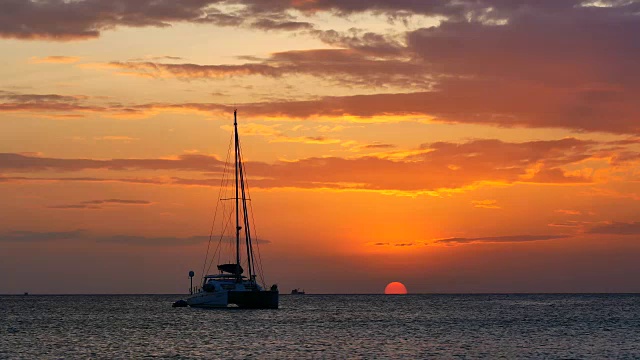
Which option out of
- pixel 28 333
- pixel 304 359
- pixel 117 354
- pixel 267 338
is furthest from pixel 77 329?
pixel 304 359

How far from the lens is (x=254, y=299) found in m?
133

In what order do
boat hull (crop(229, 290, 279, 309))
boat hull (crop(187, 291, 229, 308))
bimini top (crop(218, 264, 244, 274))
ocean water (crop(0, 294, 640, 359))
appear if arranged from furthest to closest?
boat hull (crop(187, 291, 229, 308)) < boat hull (crop(229, 290, 279, 309)) < bimini top (crop(218, 264, 244, 274)) < ocean water (crop(0, 294, 640, 359))

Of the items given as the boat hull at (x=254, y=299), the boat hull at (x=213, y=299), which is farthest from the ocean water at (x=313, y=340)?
the boat hull at (x=213, y=299)

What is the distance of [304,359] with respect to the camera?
75.4 m

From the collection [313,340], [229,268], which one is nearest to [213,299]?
[229,268]

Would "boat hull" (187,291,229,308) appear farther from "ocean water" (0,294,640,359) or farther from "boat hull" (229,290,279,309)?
"ocean water" (0,294,640,359)

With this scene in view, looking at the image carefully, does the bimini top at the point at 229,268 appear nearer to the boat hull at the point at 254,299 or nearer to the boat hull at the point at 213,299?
the boat hull at the point at 254,299

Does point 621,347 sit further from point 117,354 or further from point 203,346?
point 117,354

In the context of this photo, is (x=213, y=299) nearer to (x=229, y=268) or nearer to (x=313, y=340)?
(x=229, y=268)

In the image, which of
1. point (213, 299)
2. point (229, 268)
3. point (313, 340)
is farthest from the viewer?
point (213, 299)

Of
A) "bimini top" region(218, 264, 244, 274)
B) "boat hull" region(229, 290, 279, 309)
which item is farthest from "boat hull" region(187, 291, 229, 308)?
"bimini top" region(218, 264, 244, 274)

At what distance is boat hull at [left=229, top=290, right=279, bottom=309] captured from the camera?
436ft

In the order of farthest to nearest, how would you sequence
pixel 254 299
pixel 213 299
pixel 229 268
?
1. pixel 213 299
2. pixel 229 268
3. pixel 254 299

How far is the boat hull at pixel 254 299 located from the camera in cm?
13288
